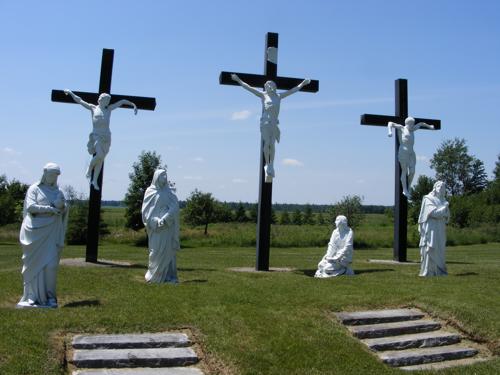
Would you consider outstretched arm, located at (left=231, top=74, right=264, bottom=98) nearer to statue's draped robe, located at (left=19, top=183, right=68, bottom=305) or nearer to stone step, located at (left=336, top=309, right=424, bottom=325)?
statue's draped robe, located at (left=19, top=183, right=68, bottom=305)

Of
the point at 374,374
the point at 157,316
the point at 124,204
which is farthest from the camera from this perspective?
the point at 124,204

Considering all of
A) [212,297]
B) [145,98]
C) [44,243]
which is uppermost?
[145,98]

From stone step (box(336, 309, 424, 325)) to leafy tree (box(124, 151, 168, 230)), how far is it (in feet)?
67.1

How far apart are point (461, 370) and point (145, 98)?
10.1m

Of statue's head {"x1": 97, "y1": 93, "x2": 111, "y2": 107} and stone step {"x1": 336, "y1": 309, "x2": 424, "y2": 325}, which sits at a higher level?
statue's head {"x1": 97, "y1": 93, "x2": 111, "y2": 107}

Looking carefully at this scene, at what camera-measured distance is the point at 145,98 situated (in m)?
14.5

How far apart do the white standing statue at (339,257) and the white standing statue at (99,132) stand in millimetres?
6028

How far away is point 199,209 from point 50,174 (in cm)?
2401

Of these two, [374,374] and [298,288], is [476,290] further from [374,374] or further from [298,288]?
[374,374]

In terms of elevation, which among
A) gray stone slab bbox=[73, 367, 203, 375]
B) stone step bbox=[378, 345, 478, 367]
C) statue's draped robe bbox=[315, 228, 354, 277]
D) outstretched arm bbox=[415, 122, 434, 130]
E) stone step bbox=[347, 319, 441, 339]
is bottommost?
gray stone slab bbox=[73, 367, 203, 375]

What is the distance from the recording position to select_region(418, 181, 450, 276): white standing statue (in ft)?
41.8

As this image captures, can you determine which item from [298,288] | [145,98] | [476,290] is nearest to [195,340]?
[298,288]

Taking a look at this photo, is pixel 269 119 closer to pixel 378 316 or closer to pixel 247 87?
pixel 247 87

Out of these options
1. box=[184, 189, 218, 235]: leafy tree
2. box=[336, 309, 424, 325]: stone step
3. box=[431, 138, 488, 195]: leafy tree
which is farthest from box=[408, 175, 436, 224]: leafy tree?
box=[336, 309, 424, 325]: stone step
